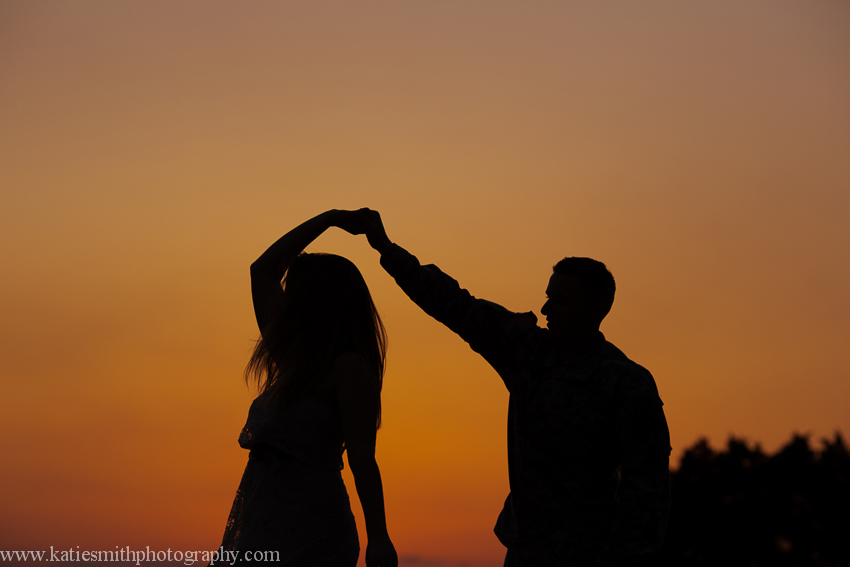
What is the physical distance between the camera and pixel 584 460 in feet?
15.1

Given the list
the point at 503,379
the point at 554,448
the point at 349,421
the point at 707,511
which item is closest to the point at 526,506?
the point at 554,448

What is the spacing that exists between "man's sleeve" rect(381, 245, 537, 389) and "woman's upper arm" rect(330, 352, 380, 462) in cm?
95

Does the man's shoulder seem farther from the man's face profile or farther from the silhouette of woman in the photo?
the silhouette of woman

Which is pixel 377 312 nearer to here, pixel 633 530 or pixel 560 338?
pixel 560 338

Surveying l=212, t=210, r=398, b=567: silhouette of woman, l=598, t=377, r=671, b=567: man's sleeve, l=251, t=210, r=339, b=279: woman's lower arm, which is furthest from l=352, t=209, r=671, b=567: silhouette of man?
l=212, t=210, r=398, b=567: silhouette of woman

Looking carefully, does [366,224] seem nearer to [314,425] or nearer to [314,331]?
[314,331]

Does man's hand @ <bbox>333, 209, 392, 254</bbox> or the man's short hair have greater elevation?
man's hand @ <bbox>333, 209, 392, 254</bbox>

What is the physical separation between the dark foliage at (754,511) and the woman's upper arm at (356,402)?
42.0m

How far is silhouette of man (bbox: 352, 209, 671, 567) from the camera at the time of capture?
4.45 meters

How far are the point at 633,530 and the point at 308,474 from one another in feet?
6.32

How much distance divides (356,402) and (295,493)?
0.63m

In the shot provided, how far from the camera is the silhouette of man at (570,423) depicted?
445 centimetres

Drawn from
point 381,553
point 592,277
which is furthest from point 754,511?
point 381,553

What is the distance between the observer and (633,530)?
171 inches
